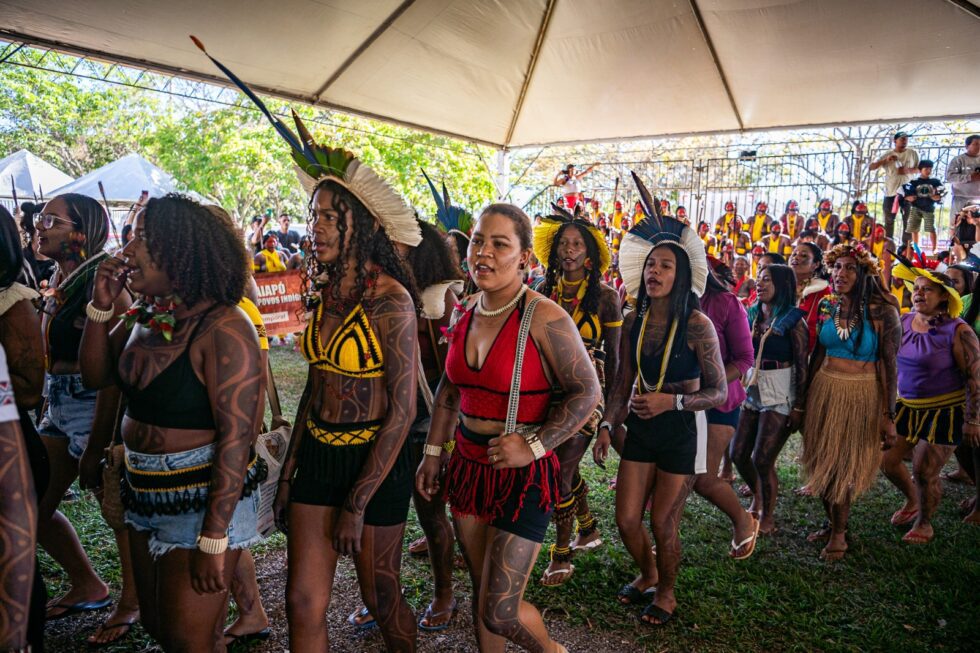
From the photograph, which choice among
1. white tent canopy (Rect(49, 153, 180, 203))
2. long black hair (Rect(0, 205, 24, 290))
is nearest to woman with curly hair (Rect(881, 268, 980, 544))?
long black hair (Rect(0, 205, 24, 290))

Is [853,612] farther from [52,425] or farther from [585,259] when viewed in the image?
[52,425]

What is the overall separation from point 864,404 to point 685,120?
5.53m

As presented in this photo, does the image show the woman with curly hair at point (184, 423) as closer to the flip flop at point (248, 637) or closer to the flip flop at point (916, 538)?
the flip flop at point (248, 637)

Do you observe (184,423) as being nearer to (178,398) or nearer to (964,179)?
(178,398)

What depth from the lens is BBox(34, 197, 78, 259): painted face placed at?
350 cm

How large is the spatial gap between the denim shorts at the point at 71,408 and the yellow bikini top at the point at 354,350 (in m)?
1.66

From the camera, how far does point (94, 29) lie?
18.4ft

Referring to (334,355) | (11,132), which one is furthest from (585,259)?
(11,132)

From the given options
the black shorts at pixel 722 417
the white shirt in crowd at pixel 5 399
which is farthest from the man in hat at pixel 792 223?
the white shirt in crowd at pixel 5 399

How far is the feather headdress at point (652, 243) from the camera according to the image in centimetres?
Result: 388

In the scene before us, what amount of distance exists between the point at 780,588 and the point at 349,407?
3.25 metres

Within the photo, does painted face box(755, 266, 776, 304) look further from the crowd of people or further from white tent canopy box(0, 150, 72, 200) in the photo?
white tent canopy box(0, 150, 72, 200)

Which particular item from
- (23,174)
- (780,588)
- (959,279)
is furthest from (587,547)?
(23,174)

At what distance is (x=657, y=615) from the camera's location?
149 inches
